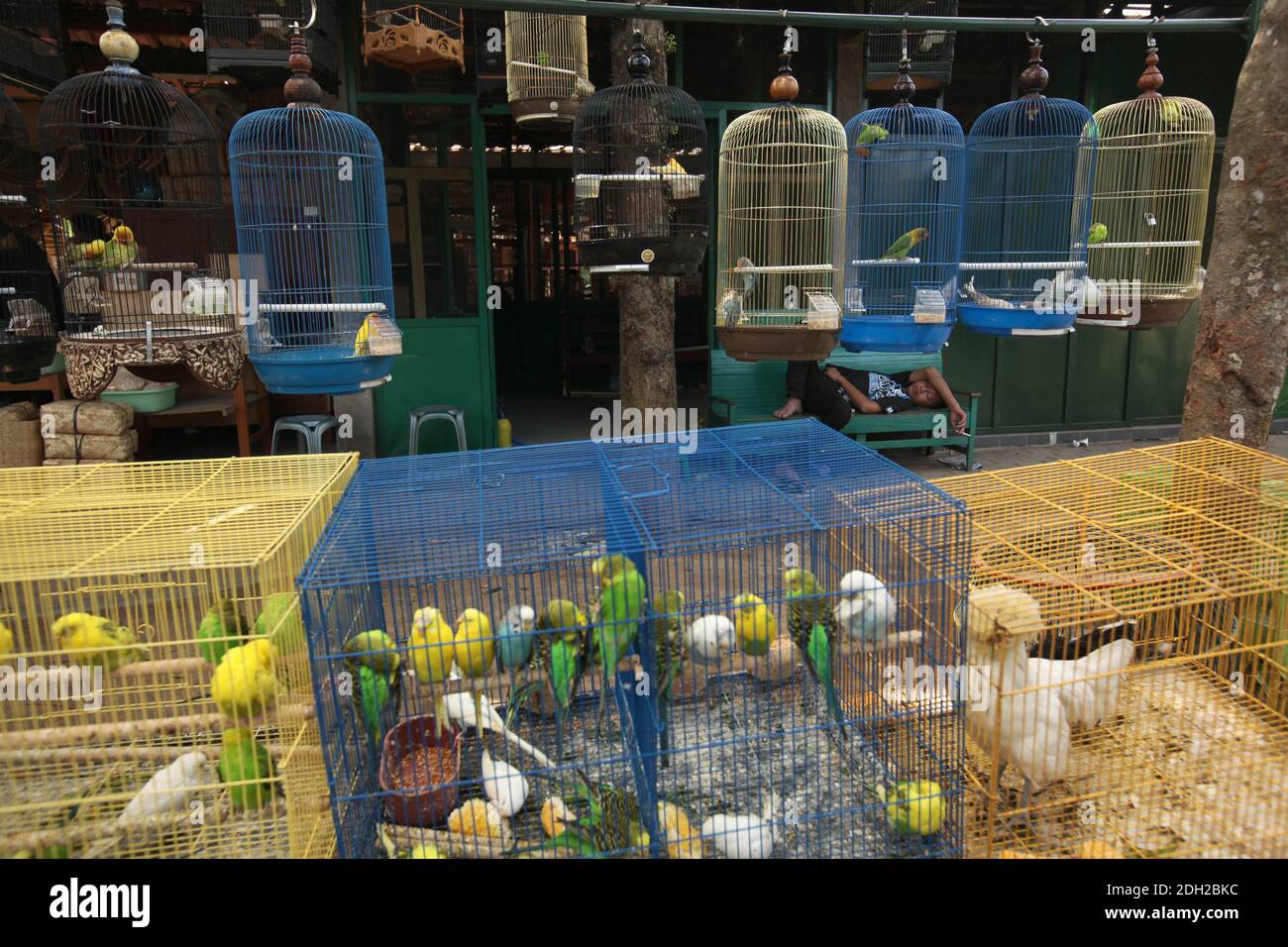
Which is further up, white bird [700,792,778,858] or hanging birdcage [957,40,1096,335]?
hanging birdcage [957,40,1096,335]

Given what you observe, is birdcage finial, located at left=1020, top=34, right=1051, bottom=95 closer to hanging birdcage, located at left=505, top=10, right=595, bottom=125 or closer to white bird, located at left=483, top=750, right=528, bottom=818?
hanging birdcage, located at left=505, top=10, right=595, bottom=125

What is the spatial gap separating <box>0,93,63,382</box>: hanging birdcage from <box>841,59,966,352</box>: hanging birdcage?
3296mm

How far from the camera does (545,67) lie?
5.84 m

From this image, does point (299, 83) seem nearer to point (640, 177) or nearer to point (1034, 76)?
point (640, 177)

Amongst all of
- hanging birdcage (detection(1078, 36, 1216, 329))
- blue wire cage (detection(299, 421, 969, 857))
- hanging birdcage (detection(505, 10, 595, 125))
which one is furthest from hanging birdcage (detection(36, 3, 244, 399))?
hanging birdcage (detection(1078, 36, 1216, 329))

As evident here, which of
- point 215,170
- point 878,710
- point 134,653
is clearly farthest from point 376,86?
point 878,710

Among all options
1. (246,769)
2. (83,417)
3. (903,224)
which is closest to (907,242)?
(903,224)

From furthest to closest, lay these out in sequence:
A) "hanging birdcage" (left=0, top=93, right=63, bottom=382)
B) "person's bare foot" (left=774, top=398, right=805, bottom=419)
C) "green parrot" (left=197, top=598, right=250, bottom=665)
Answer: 1. "person's bare foot" (left=774, top=398, right=805, bottom=419)
2. "hanging birdcage" (left=0, top=93, right=63, bottom=382)
3. "green parrot" (left=197, top=598, right=250, bottom=665)

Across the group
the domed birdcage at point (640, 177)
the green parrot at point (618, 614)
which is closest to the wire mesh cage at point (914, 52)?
the domed birdcage at point (640, 177)

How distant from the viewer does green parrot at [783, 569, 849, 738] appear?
2648 millimetres

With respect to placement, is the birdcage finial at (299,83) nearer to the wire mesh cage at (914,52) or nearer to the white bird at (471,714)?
the white bird at (471,714)

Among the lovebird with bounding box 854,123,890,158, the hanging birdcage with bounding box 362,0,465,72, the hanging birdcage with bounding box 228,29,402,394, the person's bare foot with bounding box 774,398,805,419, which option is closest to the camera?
the hanging birdcage with bounding box 228,29,402,394

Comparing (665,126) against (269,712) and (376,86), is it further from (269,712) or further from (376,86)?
(269,712)

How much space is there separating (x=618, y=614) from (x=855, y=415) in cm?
502
